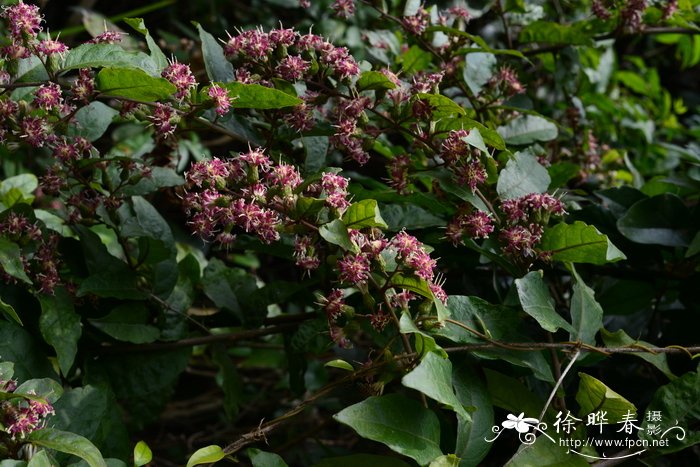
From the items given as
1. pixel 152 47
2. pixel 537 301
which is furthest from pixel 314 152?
pixel 537 301

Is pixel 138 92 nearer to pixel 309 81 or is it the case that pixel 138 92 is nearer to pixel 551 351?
pixel 309 81

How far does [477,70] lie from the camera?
1.21m

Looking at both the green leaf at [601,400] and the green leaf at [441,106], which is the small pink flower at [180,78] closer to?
the green leaf at [441,106]

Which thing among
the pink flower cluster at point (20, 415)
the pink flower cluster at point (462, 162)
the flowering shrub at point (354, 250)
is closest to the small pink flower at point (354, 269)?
the flowering shrub at point (354, 250)

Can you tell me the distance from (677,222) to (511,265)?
1.06 feet

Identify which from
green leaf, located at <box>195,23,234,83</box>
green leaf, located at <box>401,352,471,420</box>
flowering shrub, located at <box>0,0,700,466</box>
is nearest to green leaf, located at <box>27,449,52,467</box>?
flowering shrub, located at <box>0,0,700,466</box>

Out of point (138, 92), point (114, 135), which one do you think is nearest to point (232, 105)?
point (138, 92)

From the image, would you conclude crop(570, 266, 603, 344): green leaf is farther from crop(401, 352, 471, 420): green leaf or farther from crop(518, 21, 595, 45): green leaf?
crop(518, 21, 595, 45): green leaf

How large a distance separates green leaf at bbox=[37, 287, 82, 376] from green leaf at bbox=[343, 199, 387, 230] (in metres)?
0.39

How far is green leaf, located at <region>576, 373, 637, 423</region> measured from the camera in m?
0.84

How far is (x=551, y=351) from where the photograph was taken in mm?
922

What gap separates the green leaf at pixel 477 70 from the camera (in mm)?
1196

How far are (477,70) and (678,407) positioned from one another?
1.90 ft

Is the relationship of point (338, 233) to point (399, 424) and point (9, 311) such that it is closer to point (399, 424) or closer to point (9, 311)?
point (399, 424)
